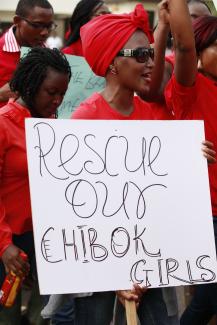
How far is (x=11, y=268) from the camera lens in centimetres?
328

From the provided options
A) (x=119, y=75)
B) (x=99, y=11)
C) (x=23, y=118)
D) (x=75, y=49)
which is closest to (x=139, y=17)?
(x=119, y=75)

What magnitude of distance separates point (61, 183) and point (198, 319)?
160 cm

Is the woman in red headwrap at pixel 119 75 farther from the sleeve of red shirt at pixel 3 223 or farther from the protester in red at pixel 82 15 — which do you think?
the protester in red at pixel 82 15

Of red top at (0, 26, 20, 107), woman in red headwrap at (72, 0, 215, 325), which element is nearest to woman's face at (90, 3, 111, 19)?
red top at (0, 26, 20, 107)

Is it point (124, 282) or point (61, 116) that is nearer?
point (124, 282)

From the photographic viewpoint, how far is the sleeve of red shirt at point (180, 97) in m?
3.46

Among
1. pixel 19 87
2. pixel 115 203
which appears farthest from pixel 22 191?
pixel 115 203

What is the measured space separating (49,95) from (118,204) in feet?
2.54

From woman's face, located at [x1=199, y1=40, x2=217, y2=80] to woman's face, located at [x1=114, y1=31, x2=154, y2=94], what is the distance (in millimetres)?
398

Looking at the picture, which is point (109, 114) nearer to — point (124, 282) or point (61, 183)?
point (61, 183)

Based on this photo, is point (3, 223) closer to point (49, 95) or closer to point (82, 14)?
point (49, 95)

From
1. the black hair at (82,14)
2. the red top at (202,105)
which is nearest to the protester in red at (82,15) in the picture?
the black hair at (82,14)

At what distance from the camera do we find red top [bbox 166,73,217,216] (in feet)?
11.6

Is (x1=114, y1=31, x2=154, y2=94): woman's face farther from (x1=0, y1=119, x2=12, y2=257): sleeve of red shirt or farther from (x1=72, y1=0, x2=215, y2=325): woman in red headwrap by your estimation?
(x1=0, y1=119, x2=12, y2=257): sleeve of red shirt
